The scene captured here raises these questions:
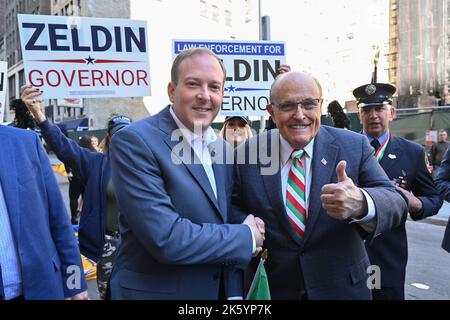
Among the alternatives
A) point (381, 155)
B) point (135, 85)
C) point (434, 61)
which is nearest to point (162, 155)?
point (381, 155)

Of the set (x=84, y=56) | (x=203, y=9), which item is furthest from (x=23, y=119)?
(x=203, y=9)

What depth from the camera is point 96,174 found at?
11.8 feet

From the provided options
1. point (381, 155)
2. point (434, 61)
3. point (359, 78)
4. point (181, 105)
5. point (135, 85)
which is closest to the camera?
point (181, 105)

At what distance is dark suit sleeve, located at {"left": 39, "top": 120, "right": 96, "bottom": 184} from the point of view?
3.60 meters

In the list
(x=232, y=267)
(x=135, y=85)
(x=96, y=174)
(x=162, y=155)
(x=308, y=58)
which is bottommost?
(x=232, y=267)

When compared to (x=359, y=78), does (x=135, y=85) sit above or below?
below

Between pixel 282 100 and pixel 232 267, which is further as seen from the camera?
pixel 282 100

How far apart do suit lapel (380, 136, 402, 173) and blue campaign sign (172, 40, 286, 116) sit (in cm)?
202

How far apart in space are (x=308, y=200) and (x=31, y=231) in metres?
1.44

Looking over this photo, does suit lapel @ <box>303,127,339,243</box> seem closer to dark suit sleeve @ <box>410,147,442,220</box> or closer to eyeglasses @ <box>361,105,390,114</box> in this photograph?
eyeglasses @ <box>361,105,390,114</box>

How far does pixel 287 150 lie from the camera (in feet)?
7.16
